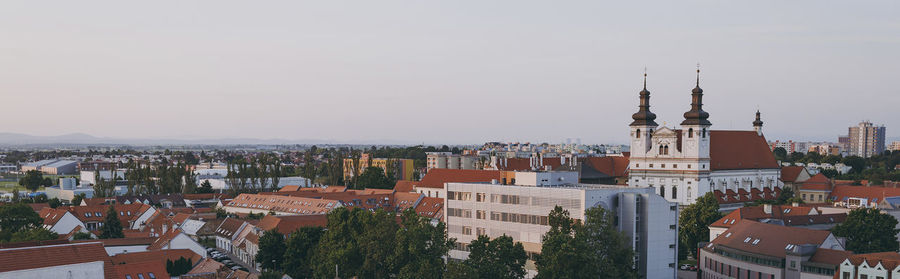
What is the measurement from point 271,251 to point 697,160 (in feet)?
181

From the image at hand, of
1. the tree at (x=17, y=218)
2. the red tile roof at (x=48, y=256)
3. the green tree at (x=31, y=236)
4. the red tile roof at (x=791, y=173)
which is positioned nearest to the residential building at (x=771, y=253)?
the red tile roof at (x=48, y=256)

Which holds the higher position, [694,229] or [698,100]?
[698,100]

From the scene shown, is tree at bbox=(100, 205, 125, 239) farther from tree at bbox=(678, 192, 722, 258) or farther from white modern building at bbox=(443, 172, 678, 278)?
tree at bbox=(678, 192, 722, 258)

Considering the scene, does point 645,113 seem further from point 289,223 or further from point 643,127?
point 289,223

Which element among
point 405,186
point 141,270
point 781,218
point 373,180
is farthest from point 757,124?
point 141,270

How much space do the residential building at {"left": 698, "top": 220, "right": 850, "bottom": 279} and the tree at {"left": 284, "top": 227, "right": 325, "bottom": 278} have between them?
2948 centimetres

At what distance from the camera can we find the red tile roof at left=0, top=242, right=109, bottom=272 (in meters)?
33.6

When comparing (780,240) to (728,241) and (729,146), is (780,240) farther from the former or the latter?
(729,146)

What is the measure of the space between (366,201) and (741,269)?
1948 inches

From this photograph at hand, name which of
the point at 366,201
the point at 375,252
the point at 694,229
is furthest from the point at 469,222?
the point at 366,201

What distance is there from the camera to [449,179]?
103938 millimetres

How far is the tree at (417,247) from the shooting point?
43312 millimetres

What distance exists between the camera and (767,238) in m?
52.2

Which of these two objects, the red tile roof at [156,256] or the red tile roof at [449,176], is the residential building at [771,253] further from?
the red tile roof at [449,176]
